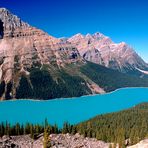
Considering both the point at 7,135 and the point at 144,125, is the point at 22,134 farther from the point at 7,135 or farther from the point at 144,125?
the point at 144,125

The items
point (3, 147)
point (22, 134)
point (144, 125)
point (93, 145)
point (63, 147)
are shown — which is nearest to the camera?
point (3, 147)

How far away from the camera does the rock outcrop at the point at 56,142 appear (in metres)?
121

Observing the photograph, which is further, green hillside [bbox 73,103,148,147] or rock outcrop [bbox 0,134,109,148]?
green hillside [bbox 73,103,148,147]

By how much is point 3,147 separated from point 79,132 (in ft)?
153

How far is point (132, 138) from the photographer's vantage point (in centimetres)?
13838

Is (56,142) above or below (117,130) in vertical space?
below

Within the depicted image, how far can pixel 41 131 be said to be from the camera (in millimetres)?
145125

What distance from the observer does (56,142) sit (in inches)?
4958

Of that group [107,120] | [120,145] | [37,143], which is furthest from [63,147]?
[107,120]

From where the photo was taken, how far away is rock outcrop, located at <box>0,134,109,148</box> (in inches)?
4756

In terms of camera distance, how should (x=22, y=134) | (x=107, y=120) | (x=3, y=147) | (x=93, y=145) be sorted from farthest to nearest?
1. (x=107, y=120)
2. (x=22, y=134)
3. (x=93, y=145)
4. (x=3, y=147)

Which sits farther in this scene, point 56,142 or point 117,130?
point 117,130

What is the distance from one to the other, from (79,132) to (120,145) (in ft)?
114

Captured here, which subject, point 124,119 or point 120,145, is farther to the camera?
point 124,119
